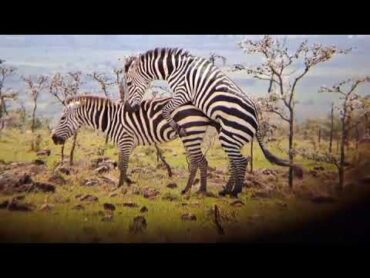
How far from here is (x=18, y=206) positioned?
4578 millimetres

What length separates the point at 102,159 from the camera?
460 cm

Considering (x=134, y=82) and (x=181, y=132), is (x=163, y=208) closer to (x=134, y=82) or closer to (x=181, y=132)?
(x=181, y=132)

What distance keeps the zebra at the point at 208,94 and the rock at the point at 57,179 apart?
91cm

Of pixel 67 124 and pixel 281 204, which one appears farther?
pixel 67 124

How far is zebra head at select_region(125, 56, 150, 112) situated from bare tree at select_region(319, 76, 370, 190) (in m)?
1.40

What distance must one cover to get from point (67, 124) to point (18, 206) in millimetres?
753

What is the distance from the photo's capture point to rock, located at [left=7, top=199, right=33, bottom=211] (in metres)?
4.57

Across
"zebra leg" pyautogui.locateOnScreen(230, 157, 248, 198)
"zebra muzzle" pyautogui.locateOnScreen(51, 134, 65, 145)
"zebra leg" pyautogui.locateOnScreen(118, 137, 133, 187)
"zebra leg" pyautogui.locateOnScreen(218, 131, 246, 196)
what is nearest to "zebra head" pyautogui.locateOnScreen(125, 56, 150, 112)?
"zebra leg" pyautogui.locateOnScreen(118, 137, 133, 187)

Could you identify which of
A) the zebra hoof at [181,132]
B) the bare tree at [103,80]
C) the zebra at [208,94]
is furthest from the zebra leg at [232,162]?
the bare tree at [103,80]

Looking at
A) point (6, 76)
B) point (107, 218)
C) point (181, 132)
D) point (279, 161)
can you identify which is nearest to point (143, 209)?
point (107, 218)

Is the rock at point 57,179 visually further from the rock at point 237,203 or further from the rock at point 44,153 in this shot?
the rock at point 237,203

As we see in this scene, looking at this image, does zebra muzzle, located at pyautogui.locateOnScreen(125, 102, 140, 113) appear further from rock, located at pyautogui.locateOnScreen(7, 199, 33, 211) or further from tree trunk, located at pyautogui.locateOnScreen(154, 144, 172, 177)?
rock, located at pyautogui.locateOnScreen(7, 199, 33, 211)
